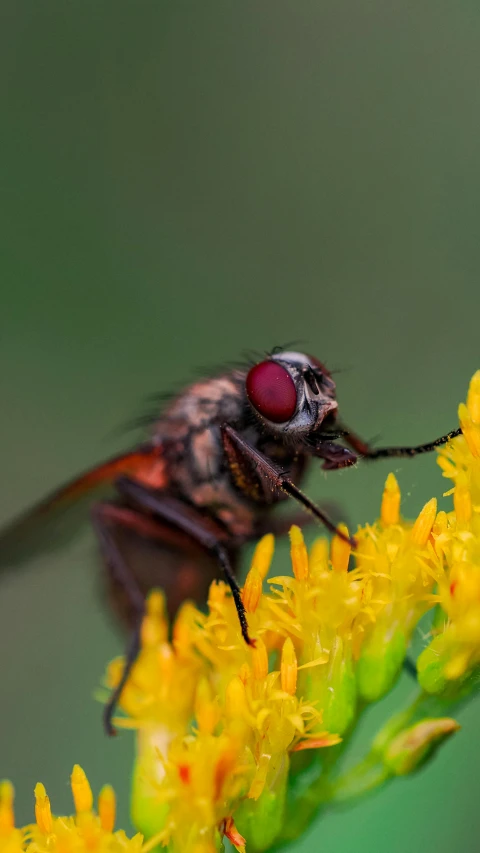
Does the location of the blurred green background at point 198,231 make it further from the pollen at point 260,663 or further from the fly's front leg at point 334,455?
the pollen at point 260,663

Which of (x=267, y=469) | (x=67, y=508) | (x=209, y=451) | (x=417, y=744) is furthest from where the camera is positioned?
(x=67, y=508)

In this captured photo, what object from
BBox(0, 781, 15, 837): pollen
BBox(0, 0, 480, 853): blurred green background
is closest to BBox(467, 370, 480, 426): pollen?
BBox(0, 781, 15, 837): pollen

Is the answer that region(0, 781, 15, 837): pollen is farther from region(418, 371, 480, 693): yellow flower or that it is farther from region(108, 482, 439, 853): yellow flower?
region(418, 371, 480, 693): yellow flower

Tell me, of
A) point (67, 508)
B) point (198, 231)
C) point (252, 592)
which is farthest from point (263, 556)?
point (198, 231)

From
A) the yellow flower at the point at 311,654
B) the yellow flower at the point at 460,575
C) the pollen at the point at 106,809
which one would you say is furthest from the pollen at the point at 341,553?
the pollen at the point at 106,809

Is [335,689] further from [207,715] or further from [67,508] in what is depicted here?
[67,508]

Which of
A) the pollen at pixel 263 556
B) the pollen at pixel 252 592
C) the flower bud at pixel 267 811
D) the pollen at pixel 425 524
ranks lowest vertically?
the flower bud at pixel 267 811
